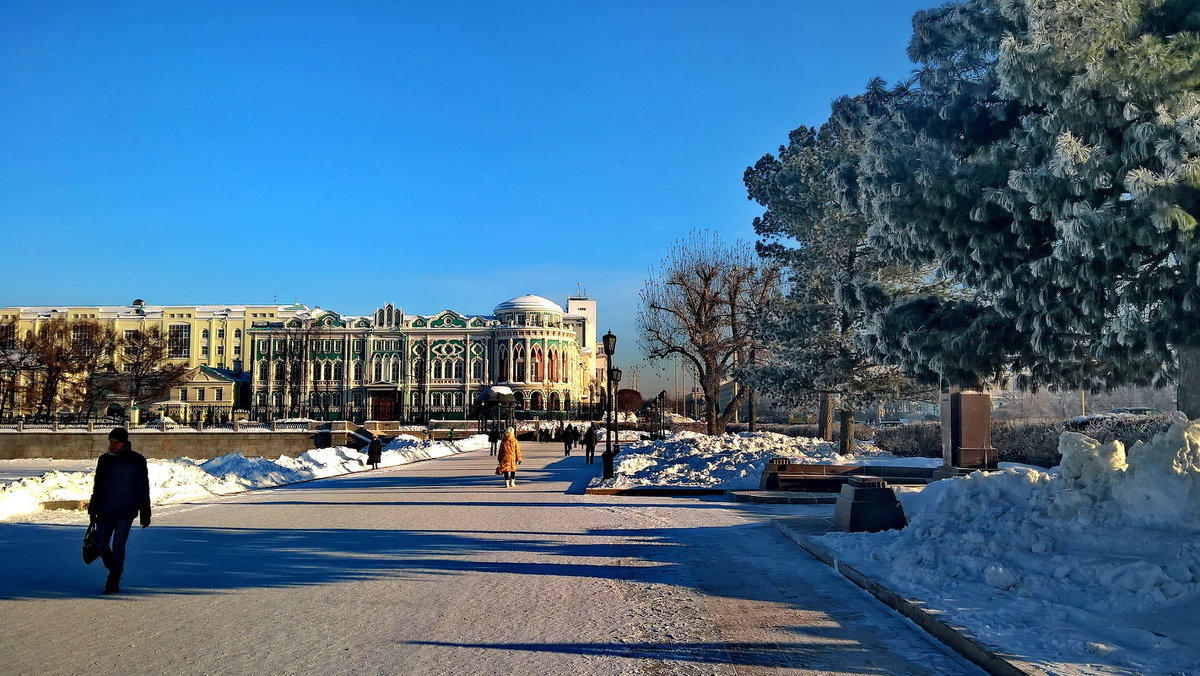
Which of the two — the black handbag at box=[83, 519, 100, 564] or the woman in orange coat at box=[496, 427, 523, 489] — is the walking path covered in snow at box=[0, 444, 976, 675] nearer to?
the black handbag at box=[83, 519, 100, 564]

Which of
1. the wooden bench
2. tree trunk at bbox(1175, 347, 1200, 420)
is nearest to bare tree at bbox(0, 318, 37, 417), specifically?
the wooden bench

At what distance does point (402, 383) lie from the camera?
272ft

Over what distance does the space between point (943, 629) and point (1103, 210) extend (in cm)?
439

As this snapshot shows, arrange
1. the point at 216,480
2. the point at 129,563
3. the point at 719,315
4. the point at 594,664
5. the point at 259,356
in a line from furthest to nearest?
the point at 259,356 → the point at 719,315 → the point at 216,480 → the point at 129,563 → the point at 594,664

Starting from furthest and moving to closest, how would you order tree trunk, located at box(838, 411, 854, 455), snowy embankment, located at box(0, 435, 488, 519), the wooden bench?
tree trunk, located at box(838, 411, 854, 455) → the wooden bench → snowy embankment, located at box(0, 435, 488, 519)

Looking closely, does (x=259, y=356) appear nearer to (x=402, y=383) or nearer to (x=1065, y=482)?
(x=402, y=383)

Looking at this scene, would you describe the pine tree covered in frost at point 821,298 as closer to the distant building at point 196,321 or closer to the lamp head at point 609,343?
the lamp head at point 609,343

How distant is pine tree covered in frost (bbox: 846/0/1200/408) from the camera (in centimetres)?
780

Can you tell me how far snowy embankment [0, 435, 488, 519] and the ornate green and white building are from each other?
43469 mm

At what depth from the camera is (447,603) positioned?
7.36 meters

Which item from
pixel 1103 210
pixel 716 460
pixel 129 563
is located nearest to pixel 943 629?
pixel 1103 210

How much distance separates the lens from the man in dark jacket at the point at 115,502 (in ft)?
25.5

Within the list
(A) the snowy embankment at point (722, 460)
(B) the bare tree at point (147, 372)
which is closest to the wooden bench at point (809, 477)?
Answer: (A) the snowy embankment at point (722, 460)

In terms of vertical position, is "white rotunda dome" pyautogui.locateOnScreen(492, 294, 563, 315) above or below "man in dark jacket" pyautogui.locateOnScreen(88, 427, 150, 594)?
above
